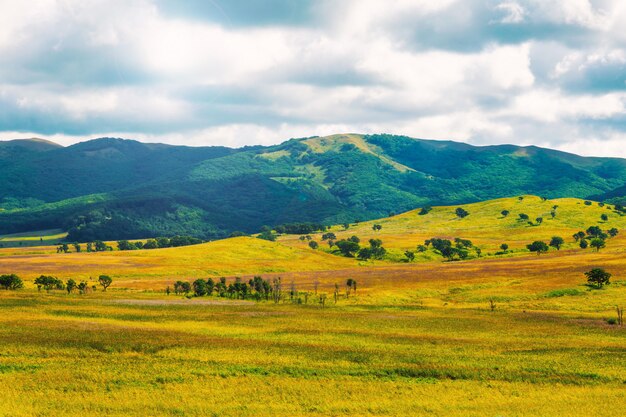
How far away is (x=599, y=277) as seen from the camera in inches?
4311

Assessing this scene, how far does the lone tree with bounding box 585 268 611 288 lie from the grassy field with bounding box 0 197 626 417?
1868 mm

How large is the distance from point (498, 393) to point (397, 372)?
916 cm

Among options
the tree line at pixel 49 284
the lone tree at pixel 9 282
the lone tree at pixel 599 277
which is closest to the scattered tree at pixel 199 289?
the tree line at pixel 49 284

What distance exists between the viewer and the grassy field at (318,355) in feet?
126

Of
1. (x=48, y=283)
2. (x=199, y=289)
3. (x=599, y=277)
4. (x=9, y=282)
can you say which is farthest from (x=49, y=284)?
(x=599, y=277)

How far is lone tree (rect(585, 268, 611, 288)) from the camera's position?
109188 mm

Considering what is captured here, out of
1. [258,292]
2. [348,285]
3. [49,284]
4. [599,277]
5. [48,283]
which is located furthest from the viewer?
[348,285]

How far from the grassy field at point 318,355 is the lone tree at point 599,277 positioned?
1.87m

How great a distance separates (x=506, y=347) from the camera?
59031 mm

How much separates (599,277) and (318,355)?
77161 mm

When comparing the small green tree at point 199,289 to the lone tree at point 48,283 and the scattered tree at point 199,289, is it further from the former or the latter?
the lone tree at point 48,283

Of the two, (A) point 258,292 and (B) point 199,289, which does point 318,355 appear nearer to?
(A) point 258,292

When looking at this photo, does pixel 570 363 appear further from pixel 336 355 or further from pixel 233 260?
pixel 233 260

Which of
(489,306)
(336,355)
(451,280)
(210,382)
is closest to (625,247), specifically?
(451,280)
